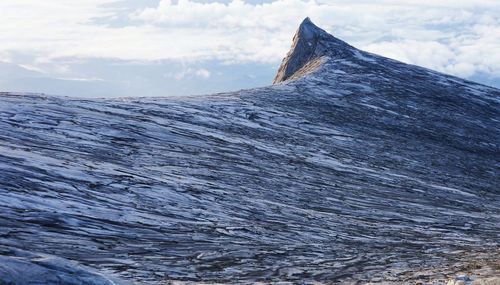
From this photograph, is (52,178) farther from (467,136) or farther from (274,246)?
(467,136)

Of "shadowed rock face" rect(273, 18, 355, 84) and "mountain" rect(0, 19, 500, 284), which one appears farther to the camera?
"shadowed rock face" rect(273, 18, 355, 84)

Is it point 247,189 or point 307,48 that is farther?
point 307,48

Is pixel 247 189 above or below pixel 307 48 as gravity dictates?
below

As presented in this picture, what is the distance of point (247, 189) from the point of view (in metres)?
24.5

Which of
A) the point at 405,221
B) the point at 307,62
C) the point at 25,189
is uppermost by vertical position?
the point at 307,62

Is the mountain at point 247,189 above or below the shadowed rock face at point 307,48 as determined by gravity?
below

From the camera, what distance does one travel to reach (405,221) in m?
24.5

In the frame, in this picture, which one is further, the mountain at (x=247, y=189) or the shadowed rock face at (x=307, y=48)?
the shadowed rock face at (x=307, y=48)

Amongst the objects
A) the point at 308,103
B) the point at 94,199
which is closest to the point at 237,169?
the point at 94,199

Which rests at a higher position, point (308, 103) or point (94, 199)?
point (308, 103)

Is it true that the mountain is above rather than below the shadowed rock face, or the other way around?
below

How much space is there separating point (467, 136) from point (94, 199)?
95.9ft

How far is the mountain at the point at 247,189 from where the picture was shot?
16.0 meters

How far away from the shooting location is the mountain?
15992 millimetres
